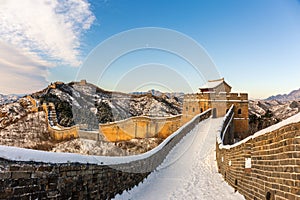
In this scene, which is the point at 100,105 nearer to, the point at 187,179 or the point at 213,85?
the point at 213,85

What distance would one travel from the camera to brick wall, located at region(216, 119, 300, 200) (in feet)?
11.7

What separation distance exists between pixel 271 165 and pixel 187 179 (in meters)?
5.22

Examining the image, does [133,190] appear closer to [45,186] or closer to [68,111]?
[45,186]

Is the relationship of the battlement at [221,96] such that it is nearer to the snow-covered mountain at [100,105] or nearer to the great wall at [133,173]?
the snow-covered mountain at [100,105]

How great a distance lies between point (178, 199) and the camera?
269 inches

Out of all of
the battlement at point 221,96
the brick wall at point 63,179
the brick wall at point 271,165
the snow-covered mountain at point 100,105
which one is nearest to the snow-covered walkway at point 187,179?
the brick wall at point 63,179

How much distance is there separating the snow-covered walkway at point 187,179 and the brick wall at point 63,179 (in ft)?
1.79

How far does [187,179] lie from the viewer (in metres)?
9.41


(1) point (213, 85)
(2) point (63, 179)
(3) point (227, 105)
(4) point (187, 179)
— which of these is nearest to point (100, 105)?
(1) point (213, 85)

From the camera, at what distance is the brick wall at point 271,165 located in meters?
3.56

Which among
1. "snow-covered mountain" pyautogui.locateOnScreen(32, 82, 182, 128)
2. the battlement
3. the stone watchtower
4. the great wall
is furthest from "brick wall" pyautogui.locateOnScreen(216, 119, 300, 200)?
"snow-covered mountain" pyautogui.locateOnScreen(32, 82, 182, 128)

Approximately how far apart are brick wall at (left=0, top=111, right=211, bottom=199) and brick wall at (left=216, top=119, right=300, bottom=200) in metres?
3.03

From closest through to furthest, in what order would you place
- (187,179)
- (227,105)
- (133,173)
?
(133,173) → (187,179) → (227,105)

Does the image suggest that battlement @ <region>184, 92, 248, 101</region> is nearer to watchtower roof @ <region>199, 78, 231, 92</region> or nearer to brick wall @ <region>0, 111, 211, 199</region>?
watchtower roof @ <region>199, 78, 231, 92</region>
